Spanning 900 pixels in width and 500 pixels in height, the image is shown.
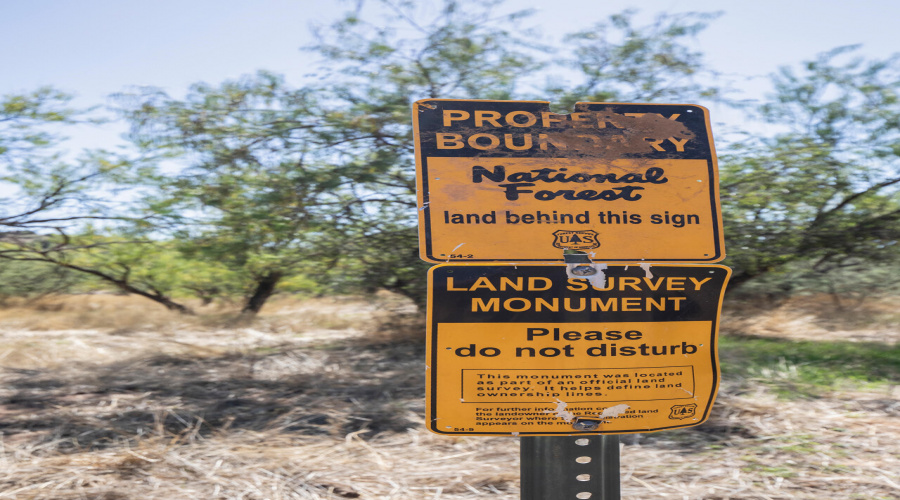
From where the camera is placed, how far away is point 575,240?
4.60 feet

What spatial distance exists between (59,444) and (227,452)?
1032mm

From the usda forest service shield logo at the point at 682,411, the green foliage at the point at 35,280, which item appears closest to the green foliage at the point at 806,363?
the usda forest service shield logo at the point at 682,411

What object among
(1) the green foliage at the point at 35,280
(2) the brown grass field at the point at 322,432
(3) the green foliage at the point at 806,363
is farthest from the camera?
(1) the green foliage at the point at 35,280

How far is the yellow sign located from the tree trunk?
5.31m

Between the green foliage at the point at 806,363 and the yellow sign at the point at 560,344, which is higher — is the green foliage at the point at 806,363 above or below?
below

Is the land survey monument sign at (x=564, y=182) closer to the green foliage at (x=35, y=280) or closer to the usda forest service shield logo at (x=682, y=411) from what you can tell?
the usda forest service shield logo at (x=682, y=411)

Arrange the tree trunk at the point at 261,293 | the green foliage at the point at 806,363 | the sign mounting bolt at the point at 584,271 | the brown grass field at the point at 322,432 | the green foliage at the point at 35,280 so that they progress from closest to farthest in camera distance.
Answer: the sign mounting bolt at the point at 584,271
the brown grass field at the point at 322,432
the green foliage at the point at 806,363
the tree trunk at the point at 261,293
the green foliage at the point at 35,280

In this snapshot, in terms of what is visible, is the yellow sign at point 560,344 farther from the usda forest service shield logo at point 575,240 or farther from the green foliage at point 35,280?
the green foliage at point 35,280

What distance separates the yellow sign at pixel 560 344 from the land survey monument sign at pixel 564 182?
0.19 ft

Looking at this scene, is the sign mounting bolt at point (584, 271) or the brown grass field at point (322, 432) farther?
the brown grass field at point (322, 432)

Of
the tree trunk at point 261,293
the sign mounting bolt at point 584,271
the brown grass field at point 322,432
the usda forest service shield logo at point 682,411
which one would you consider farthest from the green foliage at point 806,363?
the tree trunk at point 261,293

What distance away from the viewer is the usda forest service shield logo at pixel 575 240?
140 centimetres

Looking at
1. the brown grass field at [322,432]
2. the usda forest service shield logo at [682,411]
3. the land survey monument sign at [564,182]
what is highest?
the land survey monument sign at [564,182]

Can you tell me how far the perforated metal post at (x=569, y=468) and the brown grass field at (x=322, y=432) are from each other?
1.25 metres
